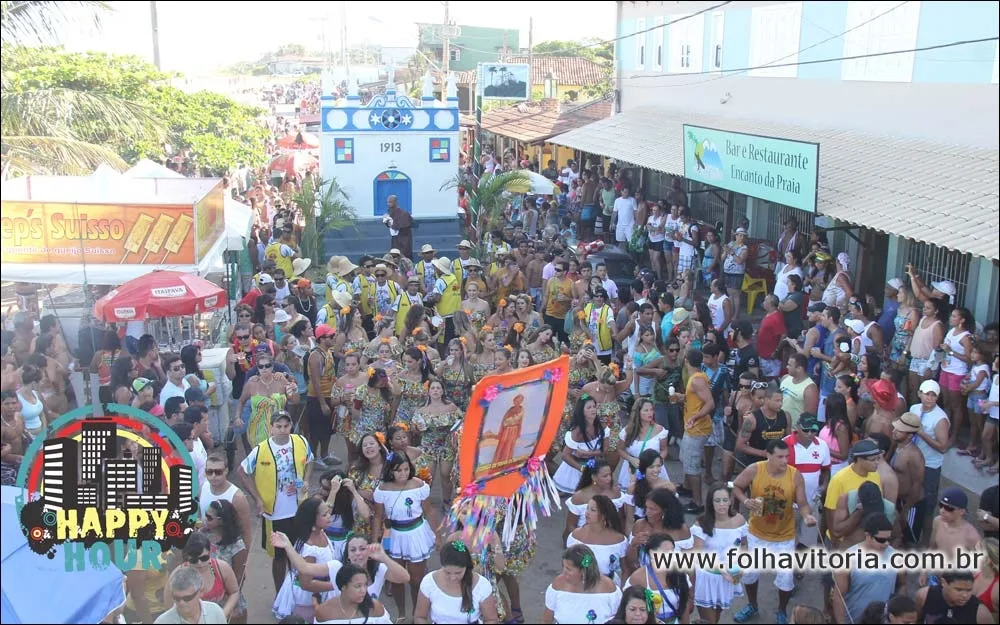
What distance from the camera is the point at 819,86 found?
45.7 feet

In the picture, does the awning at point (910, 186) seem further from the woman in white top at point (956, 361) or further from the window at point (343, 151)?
the window at point (343, 151)

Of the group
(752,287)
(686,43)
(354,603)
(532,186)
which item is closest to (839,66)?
(752,287)

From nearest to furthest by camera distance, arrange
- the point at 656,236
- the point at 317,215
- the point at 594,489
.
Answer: the point at 594,489 < the point at 656,236 < the point at 317,215

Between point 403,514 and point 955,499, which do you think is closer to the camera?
point 955,499

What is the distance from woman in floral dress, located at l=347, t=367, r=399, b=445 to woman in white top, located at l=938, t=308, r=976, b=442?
4841mm

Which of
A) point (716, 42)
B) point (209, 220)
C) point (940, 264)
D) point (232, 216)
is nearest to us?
point (940, 264)

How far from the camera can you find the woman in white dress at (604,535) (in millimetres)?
5992

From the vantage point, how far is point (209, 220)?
11.8m

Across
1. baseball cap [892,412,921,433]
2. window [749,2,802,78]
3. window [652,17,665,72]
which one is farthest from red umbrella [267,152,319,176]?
baseball cap [892,412,921,433]

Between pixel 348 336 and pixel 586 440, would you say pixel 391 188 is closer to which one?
pixel 348 336

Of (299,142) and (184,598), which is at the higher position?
(299,142)

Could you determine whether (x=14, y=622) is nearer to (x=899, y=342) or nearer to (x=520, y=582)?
(x=520, y=582)

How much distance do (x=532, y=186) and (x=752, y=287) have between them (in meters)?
8.05

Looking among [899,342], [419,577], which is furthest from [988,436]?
[419,577]
